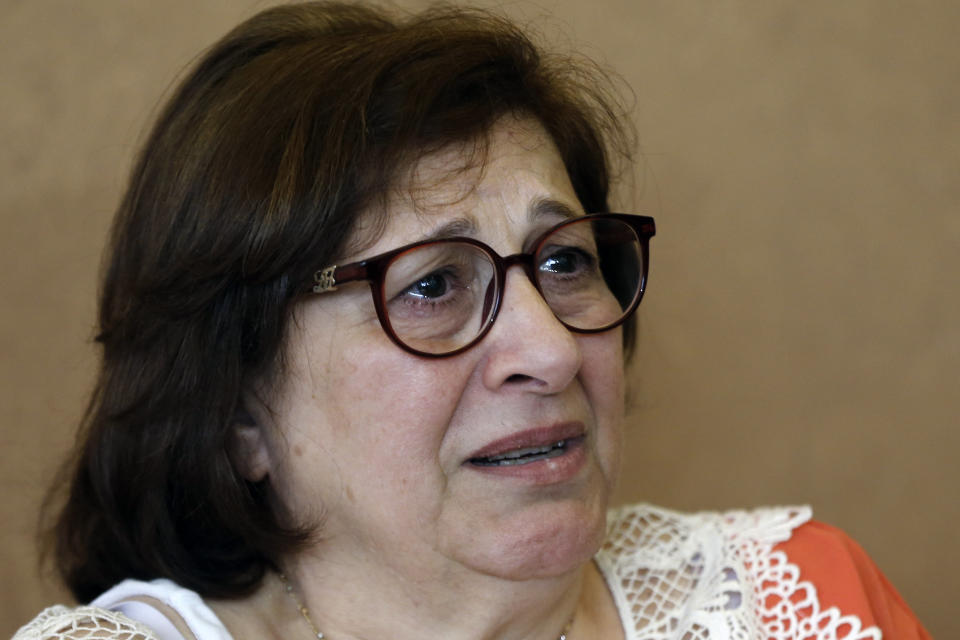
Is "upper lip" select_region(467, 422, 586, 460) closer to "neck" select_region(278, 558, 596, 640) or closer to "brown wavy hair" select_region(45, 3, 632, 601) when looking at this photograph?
"neck" select_region(278, 558, 596, 640)

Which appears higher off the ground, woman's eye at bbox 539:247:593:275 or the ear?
woman's eye at bbox 539:247:593:275

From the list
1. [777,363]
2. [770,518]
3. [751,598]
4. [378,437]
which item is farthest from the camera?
[777,363]

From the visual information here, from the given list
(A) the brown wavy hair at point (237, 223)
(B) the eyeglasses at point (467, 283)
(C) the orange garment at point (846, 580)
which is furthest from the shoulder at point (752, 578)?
(A) the brown wavy hair at point (237, 223)

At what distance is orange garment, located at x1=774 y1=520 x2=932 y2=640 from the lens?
5.44 ft

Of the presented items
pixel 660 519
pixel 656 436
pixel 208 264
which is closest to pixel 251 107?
pixel 208 264

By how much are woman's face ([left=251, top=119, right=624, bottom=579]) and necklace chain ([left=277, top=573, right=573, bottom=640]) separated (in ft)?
0.60

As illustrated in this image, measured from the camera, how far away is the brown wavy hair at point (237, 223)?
1.40 metres

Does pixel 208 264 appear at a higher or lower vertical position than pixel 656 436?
higher

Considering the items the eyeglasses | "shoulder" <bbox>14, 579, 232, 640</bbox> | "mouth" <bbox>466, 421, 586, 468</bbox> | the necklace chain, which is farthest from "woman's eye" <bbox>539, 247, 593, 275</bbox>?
"shoulder" <bbox>14, 579, 232, 640</bbox>

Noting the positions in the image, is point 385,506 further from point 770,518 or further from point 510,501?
point 770,518

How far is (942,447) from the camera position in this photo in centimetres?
252

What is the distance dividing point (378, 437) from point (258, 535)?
1.00 feet

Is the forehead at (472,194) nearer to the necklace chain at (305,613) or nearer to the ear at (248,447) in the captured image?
the ear at (248,447)

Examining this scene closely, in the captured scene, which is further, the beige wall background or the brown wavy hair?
the beige wall background
